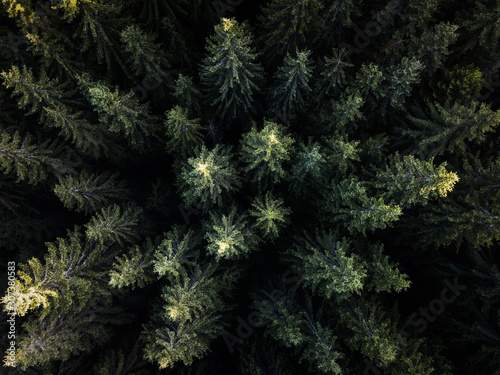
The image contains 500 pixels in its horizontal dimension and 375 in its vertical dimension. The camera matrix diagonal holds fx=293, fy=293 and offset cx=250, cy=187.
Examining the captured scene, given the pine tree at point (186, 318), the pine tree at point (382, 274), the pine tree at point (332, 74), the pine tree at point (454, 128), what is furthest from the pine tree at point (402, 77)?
the pine tree at point (186, 318)

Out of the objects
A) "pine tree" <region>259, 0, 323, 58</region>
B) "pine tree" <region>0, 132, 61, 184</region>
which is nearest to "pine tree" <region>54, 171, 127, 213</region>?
"pine tree" <region>0, 132, 61, 184</region>

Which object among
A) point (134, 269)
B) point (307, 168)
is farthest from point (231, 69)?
point (134, 269)

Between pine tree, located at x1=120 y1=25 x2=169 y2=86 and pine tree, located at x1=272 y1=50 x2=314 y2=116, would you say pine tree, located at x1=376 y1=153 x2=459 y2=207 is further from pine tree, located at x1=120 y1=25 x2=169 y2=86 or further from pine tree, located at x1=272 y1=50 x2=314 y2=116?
pine tree, located at x1=120 y1=25 x2=169 y2=86

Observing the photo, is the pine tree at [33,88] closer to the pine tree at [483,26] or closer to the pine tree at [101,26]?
the pine tree at [101,26]

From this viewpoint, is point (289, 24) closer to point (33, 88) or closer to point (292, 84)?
point (292, 84)

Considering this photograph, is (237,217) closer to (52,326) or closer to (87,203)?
(87,203)

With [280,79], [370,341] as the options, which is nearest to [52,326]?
[370,341]
